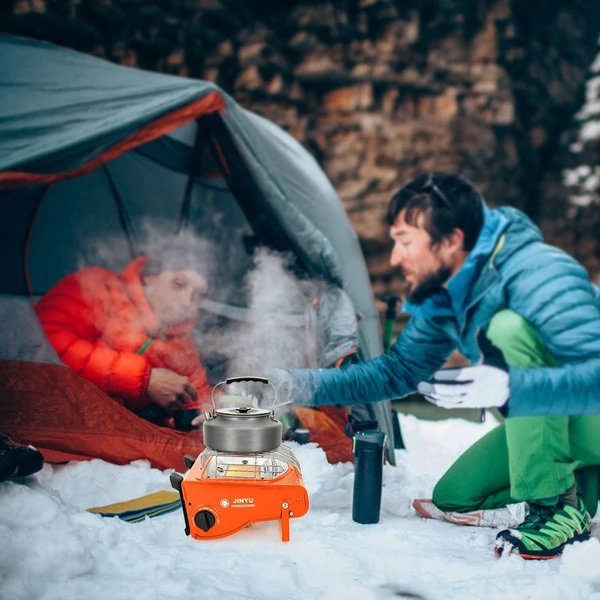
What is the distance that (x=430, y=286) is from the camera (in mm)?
1775

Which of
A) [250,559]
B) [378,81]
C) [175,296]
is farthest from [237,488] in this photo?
[378,81]

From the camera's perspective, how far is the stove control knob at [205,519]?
50.9 inches

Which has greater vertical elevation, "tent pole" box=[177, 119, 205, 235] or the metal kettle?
"tent pole" box=[177, 119, 205, 235]

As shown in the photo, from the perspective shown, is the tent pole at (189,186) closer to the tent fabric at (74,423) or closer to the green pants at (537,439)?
the tent fabric at (74,423)

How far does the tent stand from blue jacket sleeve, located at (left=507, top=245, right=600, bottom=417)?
3.27 ft

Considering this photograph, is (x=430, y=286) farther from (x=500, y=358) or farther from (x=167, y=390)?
(x=167, y=390)

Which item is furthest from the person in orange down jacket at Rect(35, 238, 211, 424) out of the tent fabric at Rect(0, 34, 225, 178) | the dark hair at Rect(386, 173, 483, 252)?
the dark hair at Rect(386, 173, 483, 252)

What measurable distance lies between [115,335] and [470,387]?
1.59 meters

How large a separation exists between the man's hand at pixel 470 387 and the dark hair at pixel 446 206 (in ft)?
1.62

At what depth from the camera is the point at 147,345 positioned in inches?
98.9

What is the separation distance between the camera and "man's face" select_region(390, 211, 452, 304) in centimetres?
174

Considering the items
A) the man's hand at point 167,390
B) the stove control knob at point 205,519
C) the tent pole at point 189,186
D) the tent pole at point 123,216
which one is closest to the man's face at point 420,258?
the stove control knob at point 205,519

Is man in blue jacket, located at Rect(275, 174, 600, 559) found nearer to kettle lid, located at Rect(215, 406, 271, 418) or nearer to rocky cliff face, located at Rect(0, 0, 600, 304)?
kettle lid, located at Rect(215, 406, 271, 418)

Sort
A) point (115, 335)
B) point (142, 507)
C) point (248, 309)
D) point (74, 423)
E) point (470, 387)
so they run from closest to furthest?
point (470, 387)
point (142, 507)
point (74, 423)
point (115, 335)
point (248, 309)
